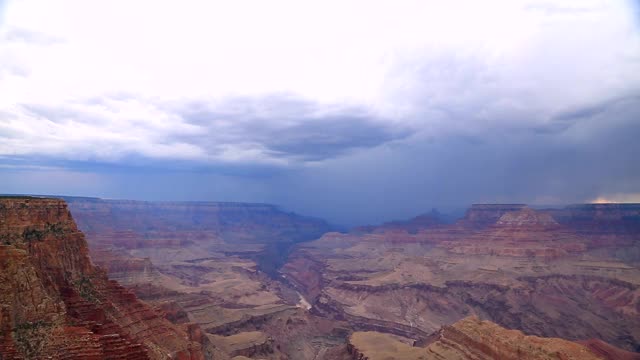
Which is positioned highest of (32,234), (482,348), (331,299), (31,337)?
(32,234)

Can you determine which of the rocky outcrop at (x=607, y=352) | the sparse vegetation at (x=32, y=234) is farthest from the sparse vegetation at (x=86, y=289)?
the rocky outcrop at (x=607, y=352)

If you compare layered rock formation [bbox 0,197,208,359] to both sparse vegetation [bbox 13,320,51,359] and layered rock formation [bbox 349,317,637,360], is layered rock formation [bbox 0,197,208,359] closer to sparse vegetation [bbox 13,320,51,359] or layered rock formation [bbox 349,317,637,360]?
sparse vegetation [bbox 13,320,51,359]

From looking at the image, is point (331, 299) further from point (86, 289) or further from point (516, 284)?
point (86, 289)

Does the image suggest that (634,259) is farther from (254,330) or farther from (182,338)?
(182,338)

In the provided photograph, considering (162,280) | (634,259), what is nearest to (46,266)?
(162,280)

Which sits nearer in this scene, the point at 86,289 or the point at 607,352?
the point at 86,289

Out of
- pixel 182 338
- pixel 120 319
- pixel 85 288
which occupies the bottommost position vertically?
pixel 182 338

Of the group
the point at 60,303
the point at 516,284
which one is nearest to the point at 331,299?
the point at 516,284
